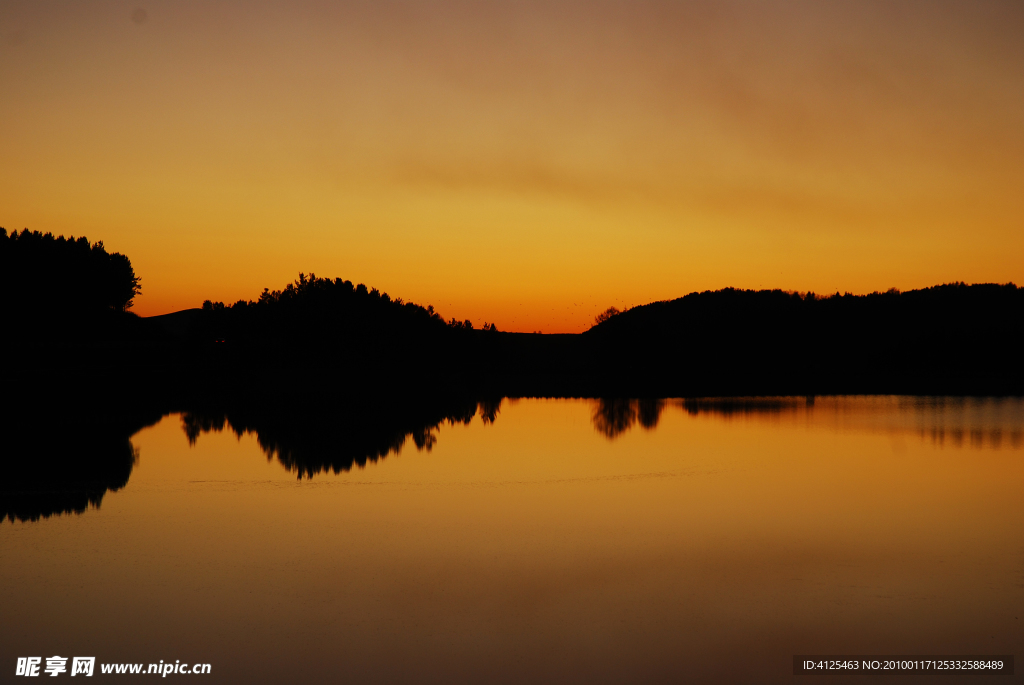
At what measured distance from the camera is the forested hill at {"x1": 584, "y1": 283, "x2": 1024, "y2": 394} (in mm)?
69188

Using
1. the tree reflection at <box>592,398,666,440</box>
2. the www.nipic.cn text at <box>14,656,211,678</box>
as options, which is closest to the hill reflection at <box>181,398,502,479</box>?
the tree reflection at <box>592,398,666,440</box>

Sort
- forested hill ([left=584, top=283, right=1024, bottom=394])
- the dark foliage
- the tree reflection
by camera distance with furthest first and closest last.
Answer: the dark foliage, forested hill ([left=584, top=283, right=1024, bottom=394]), the tree reflection

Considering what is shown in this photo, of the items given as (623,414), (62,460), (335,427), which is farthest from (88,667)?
(623,414)

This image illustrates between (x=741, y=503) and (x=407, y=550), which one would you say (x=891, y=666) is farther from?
(x=741, y=503)

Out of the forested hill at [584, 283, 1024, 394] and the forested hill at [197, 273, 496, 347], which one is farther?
the forested hill at [197, 273, 496, 347]

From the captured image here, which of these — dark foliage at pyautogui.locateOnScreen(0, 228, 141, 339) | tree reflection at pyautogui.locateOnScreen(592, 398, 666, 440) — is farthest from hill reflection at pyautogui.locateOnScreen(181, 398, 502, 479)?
dark foliage at pyautogui.locateOnScreen(0, 228, 141, 339)

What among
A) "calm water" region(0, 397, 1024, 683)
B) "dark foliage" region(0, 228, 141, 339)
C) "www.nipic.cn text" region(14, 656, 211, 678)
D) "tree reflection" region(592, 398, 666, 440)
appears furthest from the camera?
"dark foliage" region(0, 228, 141, 339)

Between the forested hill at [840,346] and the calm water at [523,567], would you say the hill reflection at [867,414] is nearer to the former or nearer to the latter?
the calm water at [523,567]

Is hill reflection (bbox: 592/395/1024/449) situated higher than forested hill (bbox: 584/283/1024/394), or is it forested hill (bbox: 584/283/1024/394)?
forested hill (bbox: 584/283/1024/394)

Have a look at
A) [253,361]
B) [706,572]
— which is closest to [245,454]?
[706,572]

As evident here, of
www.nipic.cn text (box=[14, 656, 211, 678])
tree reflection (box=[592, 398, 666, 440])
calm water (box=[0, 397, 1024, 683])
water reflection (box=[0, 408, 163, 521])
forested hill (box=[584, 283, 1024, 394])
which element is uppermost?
forested hill (box=[584, 283, 1024, 394])

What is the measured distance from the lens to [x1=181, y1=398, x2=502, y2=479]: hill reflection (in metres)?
24.2

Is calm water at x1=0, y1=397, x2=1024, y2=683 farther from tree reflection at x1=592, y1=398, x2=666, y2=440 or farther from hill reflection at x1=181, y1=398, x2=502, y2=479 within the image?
tree reflection at x1=592, y1=398, x2=666, y2=440

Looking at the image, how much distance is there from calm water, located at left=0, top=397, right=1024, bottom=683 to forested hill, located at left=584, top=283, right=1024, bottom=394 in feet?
119
